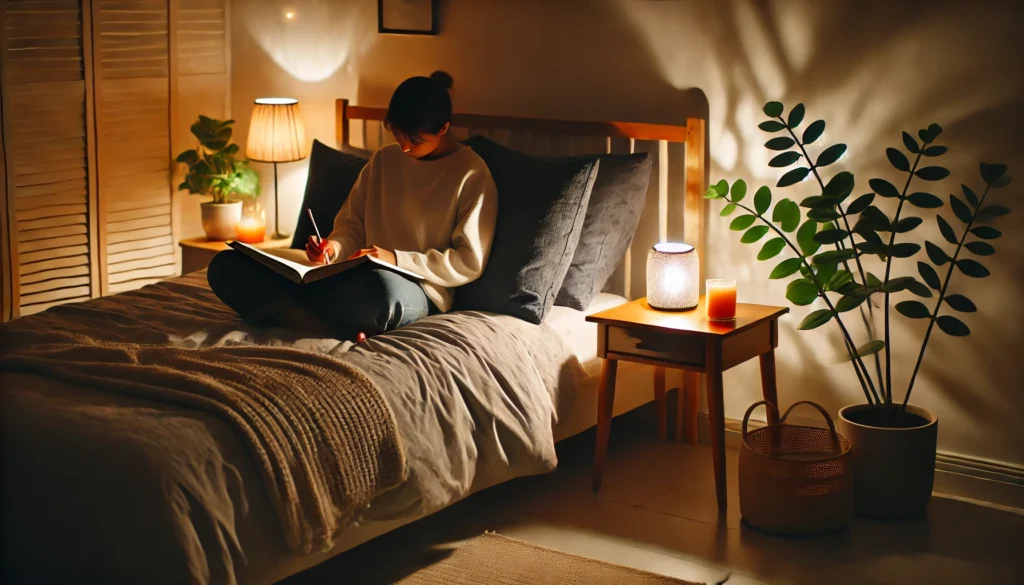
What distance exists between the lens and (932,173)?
2.89 m

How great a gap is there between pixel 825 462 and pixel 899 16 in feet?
3.91

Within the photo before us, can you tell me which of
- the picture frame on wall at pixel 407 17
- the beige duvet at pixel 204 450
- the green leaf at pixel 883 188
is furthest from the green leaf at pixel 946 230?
the picture frame on wall at pixel 407 17

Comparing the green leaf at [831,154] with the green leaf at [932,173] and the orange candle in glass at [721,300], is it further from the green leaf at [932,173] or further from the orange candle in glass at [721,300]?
the orange candle in glass at [721,300]

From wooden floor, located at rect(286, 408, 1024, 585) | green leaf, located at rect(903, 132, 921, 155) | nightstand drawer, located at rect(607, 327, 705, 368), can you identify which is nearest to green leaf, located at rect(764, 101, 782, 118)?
green leaf, located at rect(903, 132, 921, 155)

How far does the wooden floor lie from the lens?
2.65 meters

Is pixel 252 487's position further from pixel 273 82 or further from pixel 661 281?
pixel 273 82

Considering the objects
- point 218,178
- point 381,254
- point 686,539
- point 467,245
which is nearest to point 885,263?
point 686,539

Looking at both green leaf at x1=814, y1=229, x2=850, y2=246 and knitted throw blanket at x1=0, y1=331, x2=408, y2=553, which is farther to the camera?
green leaf at x1=814, y1=229, x2=850, y2=246

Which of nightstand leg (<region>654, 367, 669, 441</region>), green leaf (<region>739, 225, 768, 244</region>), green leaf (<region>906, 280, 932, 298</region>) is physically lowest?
nightstand leg (<region>654, 367, 669, 441</region>)

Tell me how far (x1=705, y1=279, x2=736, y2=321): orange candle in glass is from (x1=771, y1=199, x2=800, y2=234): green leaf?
0.21m

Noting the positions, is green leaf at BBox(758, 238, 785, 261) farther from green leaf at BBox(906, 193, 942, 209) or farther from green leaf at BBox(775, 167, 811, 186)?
green leaf at BBox(906, 193, 942, 209)

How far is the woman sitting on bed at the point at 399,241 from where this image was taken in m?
2.91

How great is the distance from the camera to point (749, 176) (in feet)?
11.1

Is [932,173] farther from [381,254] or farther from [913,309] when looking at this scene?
[381,254]
